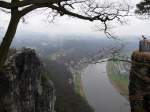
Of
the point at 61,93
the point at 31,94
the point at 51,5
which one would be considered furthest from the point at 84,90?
the point at 51,5

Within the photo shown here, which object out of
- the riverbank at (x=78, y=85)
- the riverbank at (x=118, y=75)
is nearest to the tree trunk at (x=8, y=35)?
the riverbank at (x=118, y=75)

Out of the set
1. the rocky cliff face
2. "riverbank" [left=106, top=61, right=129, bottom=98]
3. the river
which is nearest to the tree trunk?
"riverbank" [left=106, top=61, right=129, bottom=98]

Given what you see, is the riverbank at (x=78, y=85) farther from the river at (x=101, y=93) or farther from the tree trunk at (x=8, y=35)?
the tree trunk at (x=8, y=35)

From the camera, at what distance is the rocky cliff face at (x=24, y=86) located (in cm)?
2811

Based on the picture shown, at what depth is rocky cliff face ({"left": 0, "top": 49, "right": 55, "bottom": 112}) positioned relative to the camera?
28109mm

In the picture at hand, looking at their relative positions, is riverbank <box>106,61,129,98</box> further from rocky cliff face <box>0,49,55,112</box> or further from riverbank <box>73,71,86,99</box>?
riverbank <box>73,71,86,99</box>

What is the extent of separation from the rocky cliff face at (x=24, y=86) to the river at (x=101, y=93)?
1963cm

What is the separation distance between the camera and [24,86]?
35.5 metres

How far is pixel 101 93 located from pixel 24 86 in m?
46.7

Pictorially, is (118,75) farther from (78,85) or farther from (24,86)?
(78,85)

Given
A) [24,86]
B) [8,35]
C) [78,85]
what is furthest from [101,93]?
[8,35]

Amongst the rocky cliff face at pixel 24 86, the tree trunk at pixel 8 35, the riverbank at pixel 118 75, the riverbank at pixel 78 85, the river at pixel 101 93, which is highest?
the tree trunk at pixel 8 35

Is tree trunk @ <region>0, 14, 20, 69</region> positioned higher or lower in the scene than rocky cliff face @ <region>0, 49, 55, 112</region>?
higher

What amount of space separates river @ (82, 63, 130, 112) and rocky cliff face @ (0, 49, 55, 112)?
1963 centimetres
